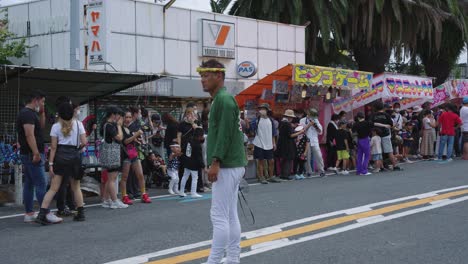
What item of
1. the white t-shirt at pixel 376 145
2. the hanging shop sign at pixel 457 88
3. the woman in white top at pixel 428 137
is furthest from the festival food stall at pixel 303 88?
the hanging shop sign at pixel 457 88

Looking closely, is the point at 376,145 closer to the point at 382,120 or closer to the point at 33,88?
the point at 382,120

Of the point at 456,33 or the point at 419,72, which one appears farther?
the point at 419,72

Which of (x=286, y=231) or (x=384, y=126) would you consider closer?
(x=286, y=231)

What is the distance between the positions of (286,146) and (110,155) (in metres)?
5.63

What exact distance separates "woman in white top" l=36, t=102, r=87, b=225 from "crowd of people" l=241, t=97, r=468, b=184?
5975mm

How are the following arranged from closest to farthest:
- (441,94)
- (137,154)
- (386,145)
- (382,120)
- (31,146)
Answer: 1. (31,146)
2. (137,154)
3. (382,120)
4. (386,145)
5. (441,94)

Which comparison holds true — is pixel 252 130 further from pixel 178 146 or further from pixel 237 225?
pixel 237 225

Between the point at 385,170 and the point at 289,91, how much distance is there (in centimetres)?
353

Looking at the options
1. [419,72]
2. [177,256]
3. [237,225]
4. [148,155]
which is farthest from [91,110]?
[419,72]

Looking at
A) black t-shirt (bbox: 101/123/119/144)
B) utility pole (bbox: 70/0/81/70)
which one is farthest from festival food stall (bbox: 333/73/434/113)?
black t-shirt (bbox: 101/123/119/144)

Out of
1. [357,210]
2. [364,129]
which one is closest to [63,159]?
[357,210]

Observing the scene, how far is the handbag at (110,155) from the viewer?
9539 mm

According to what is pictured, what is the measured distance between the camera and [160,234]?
721 centimetres

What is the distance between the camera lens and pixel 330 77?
653 inches
